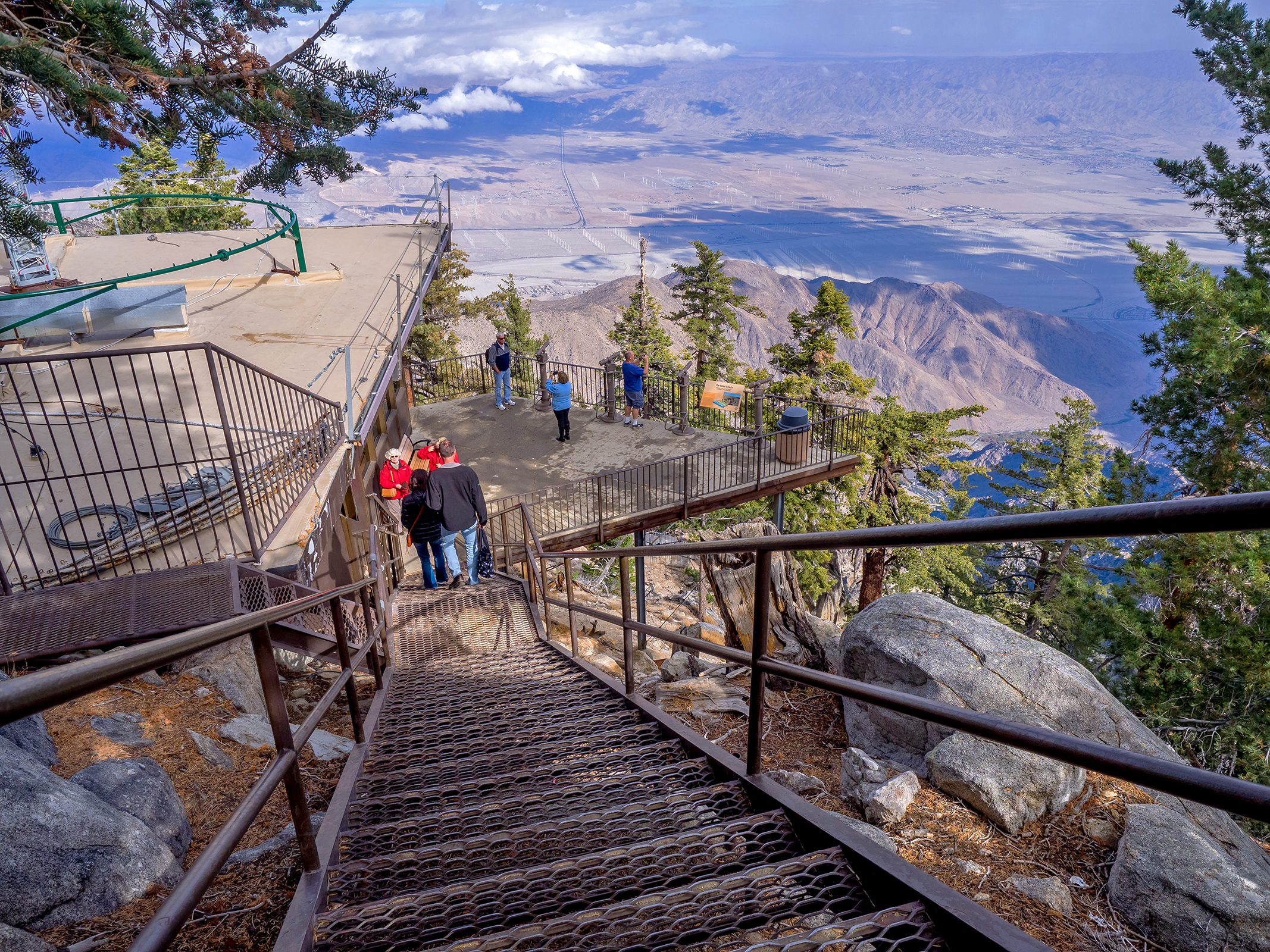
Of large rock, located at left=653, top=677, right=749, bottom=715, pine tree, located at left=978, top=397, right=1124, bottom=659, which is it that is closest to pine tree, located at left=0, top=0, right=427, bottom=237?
large rock, located at left=653, top=677, right=749, bottom=715

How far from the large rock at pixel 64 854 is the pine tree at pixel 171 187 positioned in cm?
2690

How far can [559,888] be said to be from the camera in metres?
2.21

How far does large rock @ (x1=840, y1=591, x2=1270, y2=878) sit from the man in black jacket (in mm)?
4818

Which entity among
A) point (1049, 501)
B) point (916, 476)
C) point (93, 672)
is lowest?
point (1049, 501)

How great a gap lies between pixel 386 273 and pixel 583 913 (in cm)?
1569

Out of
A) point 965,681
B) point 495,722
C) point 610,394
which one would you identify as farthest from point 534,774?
point 610,394

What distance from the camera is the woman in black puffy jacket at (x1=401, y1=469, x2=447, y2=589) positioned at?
28.8ft

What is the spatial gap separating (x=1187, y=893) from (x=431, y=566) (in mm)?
→ 8411

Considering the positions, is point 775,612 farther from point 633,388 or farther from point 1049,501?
point 1049,501

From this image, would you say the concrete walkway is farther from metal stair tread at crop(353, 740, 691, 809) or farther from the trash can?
metal stair tread at crop(353, 740, 691, 809)

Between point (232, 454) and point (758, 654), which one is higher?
point (758, 654)

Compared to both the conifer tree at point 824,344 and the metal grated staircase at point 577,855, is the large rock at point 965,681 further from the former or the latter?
the conifer tree at point 824,344

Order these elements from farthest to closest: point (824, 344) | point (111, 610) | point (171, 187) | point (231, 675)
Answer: point (824, 344)
point (171, 187)
point (231, 675)
point (111, 610)

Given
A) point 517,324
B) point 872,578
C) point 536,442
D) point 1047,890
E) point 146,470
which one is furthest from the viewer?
point 517,324
